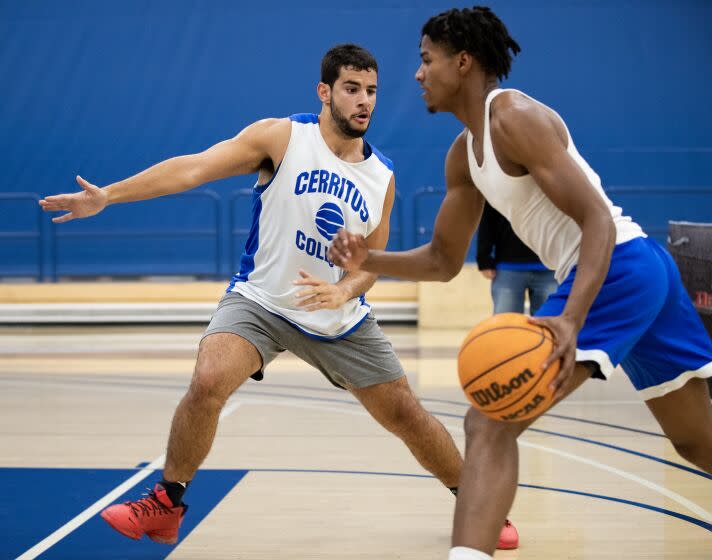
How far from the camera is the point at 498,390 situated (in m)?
2.63

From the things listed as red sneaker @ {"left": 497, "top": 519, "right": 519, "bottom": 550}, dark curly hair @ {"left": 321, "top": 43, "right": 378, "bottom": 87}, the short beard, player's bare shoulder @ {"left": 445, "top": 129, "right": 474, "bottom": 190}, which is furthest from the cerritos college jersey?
red sneaker @ {"left": 497, "top": 519, "right": 519, "bottom": 550}

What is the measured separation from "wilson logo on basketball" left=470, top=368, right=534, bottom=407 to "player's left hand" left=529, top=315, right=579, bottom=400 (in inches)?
2.1

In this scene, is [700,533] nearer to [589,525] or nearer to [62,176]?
[589,525]

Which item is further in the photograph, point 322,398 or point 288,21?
point 288,21

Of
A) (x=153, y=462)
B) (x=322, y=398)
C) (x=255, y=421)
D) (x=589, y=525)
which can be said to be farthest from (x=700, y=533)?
(x=322, y=398)

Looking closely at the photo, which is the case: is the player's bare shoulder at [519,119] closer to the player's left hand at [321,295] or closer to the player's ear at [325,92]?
the player's left hand at [321,295]

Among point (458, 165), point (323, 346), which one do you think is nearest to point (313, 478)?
point (323, 346)

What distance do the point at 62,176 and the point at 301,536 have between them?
11.3 m

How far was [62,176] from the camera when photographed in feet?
47.3

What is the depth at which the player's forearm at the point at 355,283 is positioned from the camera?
3.92m

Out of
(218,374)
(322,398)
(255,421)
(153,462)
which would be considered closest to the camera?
(218,374)

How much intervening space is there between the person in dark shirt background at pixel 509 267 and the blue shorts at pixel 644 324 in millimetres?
3692

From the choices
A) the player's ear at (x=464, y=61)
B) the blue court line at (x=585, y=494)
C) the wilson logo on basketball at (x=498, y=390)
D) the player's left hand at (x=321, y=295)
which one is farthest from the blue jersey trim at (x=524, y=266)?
the wilson logo on basketball at (x=498, y=390)

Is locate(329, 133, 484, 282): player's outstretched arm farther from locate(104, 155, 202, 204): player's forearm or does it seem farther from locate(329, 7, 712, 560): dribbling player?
locate(104, 155, 202, 204): player's forearm
